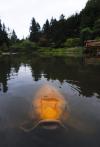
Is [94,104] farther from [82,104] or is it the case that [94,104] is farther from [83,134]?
[83,134]

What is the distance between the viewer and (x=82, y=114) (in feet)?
27.5

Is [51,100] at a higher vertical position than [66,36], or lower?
lower

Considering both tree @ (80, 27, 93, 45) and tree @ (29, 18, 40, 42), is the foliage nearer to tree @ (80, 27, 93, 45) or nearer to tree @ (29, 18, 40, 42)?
tree @ (29, 18, 40, 42)

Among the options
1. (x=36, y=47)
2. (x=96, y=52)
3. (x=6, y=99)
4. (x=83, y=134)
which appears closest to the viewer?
(x=83, y=134)

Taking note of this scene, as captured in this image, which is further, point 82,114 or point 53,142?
point 82,114

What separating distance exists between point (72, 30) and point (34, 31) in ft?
96.7

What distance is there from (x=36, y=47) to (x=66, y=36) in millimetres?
13213

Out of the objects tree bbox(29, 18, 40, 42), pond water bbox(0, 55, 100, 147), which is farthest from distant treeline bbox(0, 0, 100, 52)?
pond water bbox(0, 55, 100, 147)

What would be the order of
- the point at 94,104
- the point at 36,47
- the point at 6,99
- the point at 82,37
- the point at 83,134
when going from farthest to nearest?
the point at 36,47, the point at 82,37, the point at 6,99, the point at 94,104, the point at 83,134

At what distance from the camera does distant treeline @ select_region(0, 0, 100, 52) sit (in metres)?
56.9

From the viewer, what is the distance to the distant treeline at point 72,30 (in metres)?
56.9

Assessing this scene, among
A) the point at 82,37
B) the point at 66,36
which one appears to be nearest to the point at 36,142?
the point at 82,37

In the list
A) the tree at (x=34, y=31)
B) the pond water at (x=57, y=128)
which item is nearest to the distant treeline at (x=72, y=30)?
the tree at (x=34, y=31)

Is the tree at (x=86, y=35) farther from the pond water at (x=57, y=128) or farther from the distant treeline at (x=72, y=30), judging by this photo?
the pond water at (x=57, y=128)
